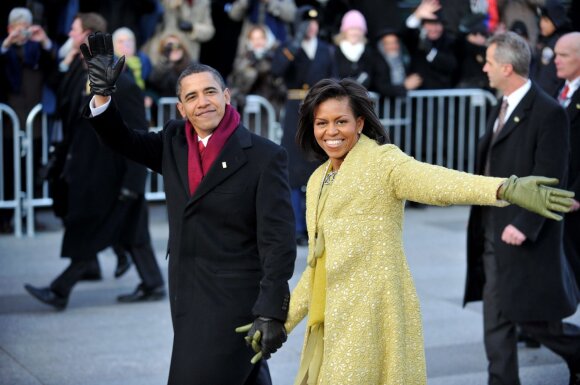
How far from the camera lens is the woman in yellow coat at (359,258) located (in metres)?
4.50

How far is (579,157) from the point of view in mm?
7234

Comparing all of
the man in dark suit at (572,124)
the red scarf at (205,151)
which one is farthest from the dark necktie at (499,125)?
the red scarf at (205,151)

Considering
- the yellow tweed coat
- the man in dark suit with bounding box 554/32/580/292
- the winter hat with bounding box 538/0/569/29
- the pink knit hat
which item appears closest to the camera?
the yellow tweed coat

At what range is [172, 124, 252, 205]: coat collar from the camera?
4.99 meters

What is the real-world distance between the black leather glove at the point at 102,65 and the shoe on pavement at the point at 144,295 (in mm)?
4072

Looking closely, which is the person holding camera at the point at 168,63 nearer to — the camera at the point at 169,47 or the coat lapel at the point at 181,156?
the camera at the point at 169,47

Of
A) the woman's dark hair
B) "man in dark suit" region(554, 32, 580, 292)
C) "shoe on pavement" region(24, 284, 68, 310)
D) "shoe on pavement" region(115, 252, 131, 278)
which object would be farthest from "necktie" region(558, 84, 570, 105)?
"shoe on pavement" region(115, 252, 131, 278)

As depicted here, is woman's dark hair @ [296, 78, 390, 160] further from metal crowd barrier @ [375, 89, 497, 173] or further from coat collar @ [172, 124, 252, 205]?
metal crowd barrier @ [375, 89, 497, 173]

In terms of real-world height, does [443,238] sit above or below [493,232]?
below

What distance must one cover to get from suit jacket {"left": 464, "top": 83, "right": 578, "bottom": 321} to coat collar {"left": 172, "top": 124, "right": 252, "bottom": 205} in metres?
1.87

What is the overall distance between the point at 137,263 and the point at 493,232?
334 centimetres

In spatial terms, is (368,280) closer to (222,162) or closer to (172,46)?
(222,162)

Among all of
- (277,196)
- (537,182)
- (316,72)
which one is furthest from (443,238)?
(537,182)

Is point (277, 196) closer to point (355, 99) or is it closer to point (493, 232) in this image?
point (355, 99)
